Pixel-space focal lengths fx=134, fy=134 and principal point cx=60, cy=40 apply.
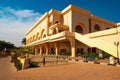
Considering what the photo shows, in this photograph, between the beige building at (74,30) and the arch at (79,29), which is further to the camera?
the arch at (79,29)

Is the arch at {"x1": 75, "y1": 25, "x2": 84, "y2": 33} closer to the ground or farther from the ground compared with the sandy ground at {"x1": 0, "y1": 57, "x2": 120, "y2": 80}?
farther from the ground

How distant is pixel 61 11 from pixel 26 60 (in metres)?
22.3

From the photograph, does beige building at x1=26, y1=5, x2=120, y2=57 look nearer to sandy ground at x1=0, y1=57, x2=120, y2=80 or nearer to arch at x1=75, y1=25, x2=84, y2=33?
arch at x1=75, y1=25, x2=84, y2=33

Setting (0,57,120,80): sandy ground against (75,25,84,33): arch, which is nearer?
(0,57,120,80): sandy ground

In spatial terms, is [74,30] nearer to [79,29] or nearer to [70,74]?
[79,29]

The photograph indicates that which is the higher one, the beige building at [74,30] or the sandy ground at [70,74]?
the beige building at [74,30]

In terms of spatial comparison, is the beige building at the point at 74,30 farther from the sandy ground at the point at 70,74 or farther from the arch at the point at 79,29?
the sandy ground at the point at 70,74

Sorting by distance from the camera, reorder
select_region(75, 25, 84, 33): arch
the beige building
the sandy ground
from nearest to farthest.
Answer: the sandy ground → the beige building → select_region(75, 25, 84, 33): arch

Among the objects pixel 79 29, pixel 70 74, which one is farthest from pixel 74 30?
pixel 70 74

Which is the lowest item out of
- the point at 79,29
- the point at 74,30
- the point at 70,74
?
the point at 70,74

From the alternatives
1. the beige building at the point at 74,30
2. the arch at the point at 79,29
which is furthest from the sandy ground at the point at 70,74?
the arch at the point at 79,29

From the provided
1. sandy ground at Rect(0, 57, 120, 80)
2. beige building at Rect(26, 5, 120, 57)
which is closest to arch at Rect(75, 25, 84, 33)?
beige building at Rect(26, 5, 120, 57)

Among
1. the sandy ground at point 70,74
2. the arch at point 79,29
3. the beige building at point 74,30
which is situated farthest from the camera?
the arch at point 79,29

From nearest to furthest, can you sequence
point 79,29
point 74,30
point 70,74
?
point 70,74 → point 74,30 → point 79,29
